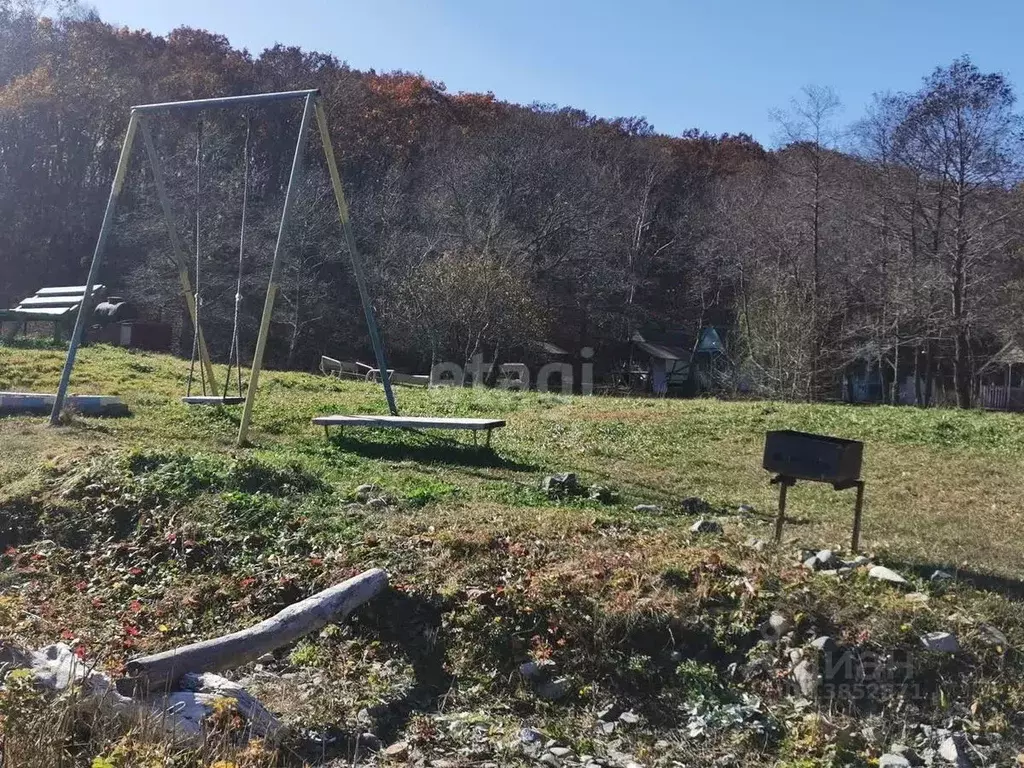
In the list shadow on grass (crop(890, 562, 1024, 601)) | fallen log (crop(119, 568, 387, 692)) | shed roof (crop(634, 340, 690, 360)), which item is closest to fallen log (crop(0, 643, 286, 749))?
fallen log (crop(119, 568, 387, 692))

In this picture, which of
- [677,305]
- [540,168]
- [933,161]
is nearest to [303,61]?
[540,168]

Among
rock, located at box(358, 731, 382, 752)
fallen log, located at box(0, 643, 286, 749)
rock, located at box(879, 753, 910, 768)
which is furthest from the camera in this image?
rock, located at box(358, 731, 382, 752)

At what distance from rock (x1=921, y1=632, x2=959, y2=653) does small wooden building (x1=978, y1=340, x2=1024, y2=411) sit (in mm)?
30902

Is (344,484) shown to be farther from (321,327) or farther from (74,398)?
(321,327)

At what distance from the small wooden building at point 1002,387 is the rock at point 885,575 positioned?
30048 millimetres

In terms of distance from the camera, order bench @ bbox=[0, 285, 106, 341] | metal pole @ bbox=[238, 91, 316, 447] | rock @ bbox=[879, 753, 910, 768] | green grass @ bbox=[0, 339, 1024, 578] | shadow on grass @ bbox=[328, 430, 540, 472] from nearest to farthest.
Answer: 1. rock @ bbox=[879, 753, 910, 768]
2. green grass @ bbox=[0, 339, 1024, 578]
3. metal pole @ bbox=[238, 91, 316, 447]
4. shadow on grass @ bbox=[328, 430, 540, 472]
5. bench @ bbox=[0, 285, 106, 341]

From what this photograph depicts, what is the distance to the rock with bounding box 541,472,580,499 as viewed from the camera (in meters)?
9.39

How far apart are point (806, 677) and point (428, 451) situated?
7.07 metres

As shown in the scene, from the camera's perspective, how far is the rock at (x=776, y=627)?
5449 mm

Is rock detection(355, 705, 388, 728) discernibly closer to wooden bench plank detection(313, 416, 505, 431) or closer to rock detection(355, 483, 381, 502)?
rock detection(355, 483, 381, 502)

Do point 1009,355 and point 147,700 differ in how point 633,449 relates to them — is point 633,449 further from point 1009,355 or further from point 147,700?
point 1009,355

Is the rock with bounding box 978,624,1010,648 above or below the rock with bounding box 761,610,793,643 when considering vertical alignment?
above

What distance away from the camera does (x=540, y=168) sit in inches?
1631

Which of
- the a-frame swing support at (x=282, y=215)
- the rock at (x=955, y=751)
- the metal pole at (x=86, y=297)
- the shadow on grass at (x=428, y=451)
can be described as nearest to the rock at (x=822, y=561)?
the rock at (x=955, y=751)
